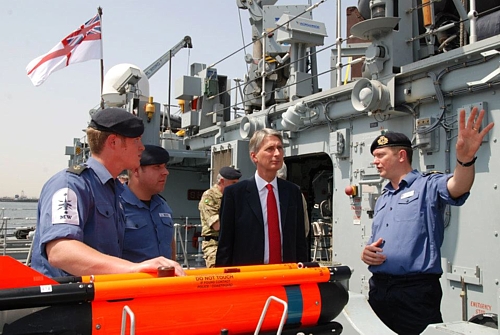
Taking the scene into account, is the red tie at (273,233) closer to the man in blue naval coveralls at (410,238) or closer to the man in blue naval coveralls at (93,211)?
the man in blue naval coveralls at (410,238)

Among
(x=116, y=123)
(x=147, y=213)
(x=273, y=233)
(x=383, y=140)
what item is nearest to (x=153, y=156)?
(x=147, y=213)

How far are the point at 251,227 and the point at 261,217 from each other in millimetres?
88

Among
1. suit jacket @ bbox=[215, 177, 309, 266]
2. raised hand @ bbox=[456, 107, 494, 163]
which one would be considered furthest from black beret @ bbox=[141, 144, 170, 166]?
raised hand @ bbox=[456, 107, 494, 163]

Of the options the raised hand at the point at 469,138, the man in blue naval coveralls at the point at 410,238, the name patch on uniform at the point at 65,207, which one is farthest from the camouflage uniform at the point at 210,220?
the name patch on uniform at the point at 65,207

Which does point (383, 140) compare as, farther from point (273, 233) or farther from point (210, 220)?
point (210, 220)

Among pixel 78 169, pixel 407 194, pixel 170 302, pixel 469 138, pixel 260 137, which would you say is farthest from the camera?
pixel 260 137

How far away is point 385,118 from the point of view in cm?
525

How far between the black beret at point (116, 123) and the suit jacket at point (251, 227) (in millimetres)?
1120

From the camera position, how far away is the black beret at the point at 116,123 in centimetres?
209

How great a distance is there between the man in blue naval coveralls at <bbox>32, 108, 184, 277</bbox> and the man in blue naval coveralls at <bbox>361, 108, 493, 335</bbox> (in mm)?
1572

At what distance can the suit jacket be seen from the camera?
3029 mm

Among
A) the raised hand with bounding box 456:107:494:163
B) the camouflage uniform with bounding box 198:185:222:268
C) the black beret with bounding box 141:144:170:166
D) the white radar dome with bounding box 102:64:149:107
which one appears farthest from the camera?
the white radar dome with bounding box 102:64:149:107

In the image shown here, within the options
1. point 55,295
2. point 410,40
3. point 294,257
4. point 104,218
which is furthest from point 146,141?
point 55,295

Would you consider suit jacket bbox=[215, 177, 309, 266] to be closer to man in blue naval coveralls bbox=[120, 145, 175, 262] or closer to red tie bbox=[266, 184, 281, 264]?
red tie bbox=[266, 184, 281, 264]
